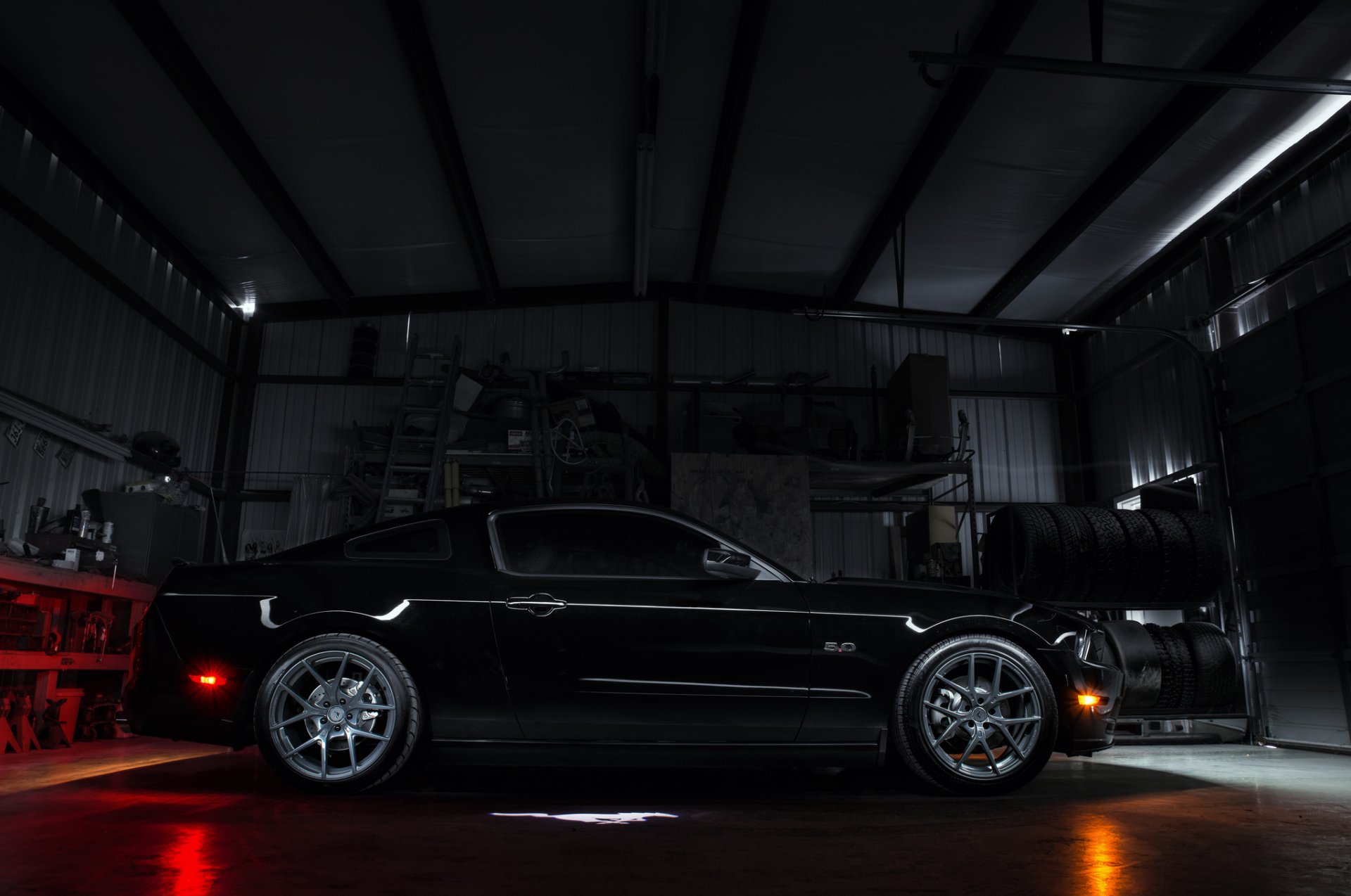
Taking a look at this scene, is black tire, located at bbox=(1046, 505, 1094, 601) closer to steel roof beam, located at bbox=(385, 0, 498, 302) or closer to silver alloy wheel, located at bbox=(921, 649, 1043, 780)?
silver alloy wheel, located at bbox=(921, 649, 1043, 780)

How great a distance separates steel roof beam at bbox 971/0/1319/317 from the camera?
20.5 feet

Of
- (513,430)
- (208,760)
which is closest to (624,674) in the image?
(208,760)

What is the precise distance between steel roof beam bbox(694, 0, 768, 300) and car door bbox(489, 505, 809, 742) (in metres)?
4.85

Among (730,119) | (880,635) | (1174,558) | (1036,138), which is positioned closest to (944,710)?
(880,635)

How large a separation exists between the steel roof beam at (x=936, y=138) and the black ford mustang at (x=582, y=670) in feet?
14.7

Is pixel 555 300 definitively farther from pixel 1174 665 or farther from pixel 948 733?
pixel 948 733

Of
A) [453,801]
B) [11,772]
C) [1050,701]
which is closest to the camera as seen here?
[453,801]

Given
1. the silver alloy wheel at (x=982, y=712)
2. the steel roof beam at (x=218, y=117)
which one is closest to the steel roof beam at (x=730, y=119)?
the steel roof beam at (x=218, y=117)

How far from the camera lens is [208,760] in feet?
15.6

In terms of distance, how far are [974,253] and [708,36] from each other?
4.35m

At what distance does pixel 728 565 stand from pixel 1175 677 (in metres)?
5.32

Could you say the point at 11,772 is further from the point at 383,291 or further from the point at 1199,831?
the point at 383,291

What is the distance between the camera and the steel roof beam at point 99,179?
7.01 m

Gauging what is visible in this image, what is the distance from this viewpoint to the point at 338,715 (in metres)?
3.27
